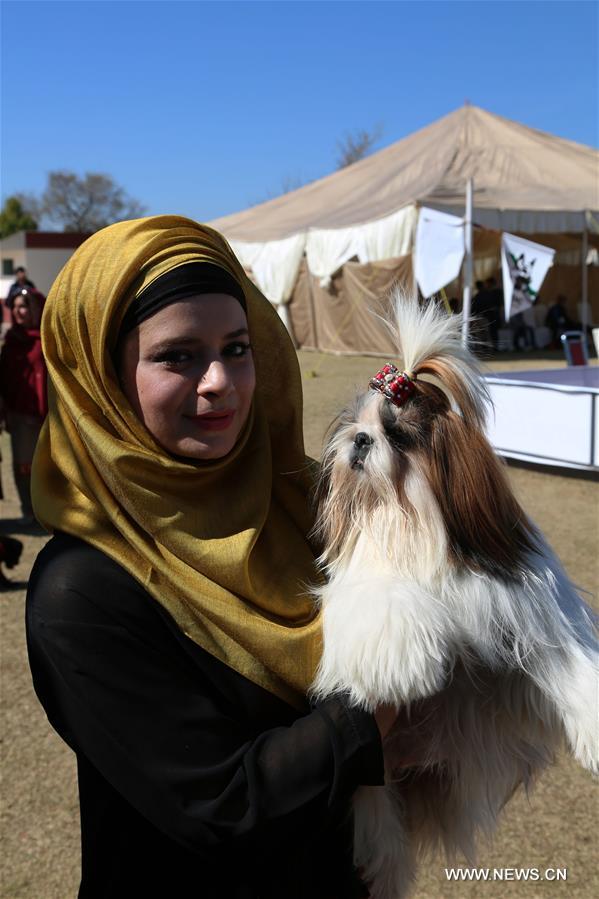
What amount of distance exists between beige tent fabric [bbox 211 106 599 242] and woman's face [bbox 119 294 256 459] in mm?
16264

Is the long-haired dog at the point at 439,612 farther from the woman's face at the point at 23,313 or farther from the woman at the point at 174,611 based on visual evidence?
the woman's face at the point at 23,313

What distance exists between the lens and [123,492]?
4.43 feet

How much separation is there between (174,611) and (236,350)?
1.49 ft

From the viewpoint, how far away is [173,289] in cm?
136

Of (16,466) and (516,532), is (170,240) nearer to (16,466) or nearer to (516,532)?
(516,532)

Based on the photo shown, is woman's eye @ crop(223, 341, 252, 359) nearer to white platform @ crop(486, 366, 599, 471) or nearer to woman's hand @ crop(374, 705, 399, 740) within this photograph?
woman's hand @ crop(374, 705, 399, 740)

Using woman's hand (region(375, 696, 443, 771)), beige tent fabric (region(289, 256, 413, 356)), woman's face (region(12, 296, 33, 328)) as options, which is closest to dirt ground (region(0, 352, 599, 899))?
woman's hand (region(375, 696, 443, 771))

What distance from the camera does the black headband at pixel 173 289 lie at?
4.47ft

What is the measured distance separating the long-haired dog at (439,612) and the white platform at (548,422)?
6.44 metres

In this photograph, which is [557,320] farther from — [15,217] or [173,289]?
[15,217]

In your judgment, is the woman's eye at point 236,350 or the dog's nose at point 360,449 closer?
the woman's eye at point 236,350

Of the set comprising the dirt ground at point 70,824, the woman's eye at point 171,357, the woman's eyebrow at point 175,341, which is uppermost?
the woman's eyebrow at point 175,341

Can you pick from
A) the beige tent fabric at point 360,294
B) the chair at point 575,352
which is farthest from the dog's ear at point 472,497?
the beige tent fabric at point 360,294

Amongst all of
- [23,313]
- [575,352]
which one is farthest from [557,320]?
[23,313]
